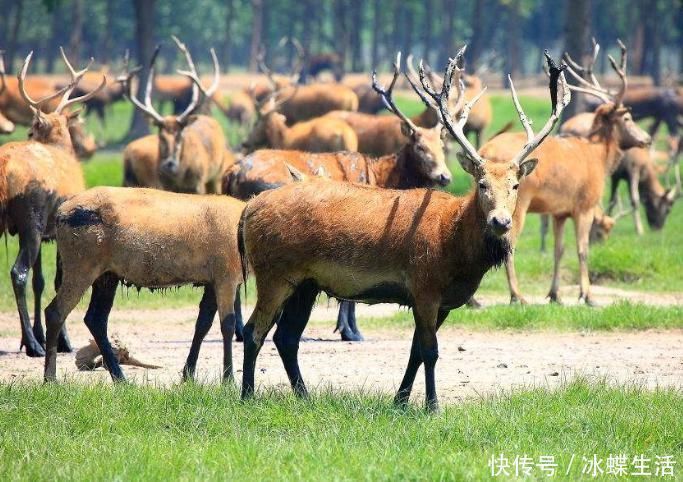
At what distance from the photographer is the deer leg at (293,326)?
30.2 ft

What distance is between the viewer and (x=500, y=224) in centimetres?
822

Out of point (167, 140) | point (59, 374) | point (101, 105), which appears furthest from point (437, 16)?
point (59, 374)

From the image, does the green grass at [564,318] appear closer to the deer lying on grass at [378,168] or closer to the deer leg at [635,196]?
the deer lying on grass at [378,168]

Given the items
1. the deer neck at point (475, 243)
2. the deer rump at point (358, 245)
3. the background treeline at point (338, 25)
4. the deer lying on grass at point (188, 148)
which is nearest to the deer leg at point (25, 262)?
the deer rump at point (358, 245)

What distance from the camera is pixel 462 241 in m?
8.63

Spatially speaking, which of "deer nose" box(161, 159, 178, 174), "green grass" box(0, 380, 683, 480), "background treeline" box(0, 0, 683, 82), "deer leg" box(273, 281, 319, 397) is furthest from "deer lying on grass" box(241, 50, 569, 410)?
"background treeline" box(0, 0, 683, 82)

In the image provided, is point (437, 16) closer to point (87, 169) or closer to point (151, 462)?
point (87, 169)

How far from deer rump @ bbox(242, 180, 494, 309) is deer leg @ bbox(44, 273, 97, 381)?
1.42 m

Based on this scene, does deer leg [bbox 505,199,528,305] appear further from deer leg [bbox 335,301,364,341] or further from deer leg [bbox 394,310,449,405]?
deer leg [bbox 394,310,449,405]

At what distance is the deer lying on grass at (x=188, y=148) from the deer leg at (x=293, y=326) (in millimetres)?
8418

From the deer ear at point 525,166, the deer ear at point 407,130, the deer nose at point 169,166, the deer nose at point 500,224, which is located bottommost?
the deer nose at point 169,166

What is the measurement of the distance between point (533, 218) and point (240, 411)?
1790 cm

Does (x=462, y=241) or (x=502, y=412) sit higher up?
(x=462, y=241)

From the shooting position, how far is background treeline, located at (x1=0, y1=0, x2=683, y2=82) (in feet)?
184
